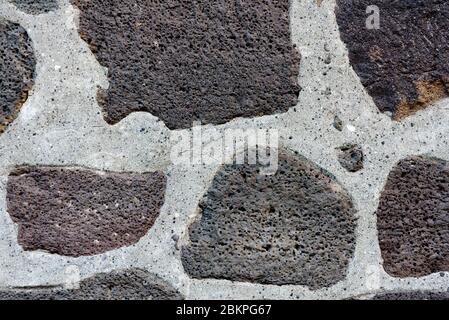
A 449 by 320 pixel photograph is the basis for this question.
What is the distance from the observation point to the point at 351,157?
99 centimetres

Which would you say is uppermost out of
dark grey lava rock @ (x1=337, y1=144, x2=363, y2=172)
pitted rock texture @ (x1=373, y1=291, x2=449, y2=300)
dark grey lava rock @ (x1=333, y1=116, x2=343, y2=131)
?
dark grey lava rock @ (x1=333, y1=116, x2=343, y2=131)

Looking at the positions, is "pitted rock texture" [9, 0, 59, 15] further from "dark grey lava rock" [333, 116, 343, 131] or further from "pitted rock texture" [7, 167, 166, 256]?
"dark grey lava rock" [333, 116, 343, 131]

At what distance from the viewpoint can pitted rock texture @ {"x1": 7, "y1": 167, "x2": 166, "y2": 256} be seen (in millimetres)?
988

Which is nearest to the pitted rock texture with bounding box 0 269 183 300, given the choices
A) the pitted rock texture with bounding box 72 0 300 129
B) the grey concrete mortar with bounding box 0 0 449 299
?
the grey concrete mortar with bounding box 0 0 449 299

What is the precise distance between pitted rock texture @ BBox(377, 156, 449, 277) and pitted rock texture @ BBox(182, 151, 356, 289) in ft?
0.16

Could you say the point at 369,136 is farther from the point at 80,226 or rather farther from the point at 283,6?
the point at 80,226

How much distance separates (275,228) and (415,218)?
18cm

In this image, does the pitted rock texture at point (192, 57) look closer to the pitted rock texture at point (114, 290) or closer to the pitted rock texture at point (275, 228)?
Result: the pitted rock texture at point (275, 228)

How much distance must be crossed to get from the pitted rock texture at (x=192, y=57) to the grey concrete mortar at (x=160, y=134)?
1 centimetres

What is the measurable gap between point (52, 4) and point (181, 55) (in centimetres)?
16

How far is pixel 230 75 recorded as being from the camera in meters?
0.97

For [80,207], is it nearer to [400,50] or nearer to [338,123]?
[338,123]

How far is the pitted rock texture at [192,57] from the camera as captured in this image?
955 millimetres

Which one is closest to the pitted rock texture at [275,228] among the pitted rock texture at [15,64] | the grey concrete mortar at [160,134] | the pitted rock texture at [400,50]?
the grey concrete mortar at [160,134]
